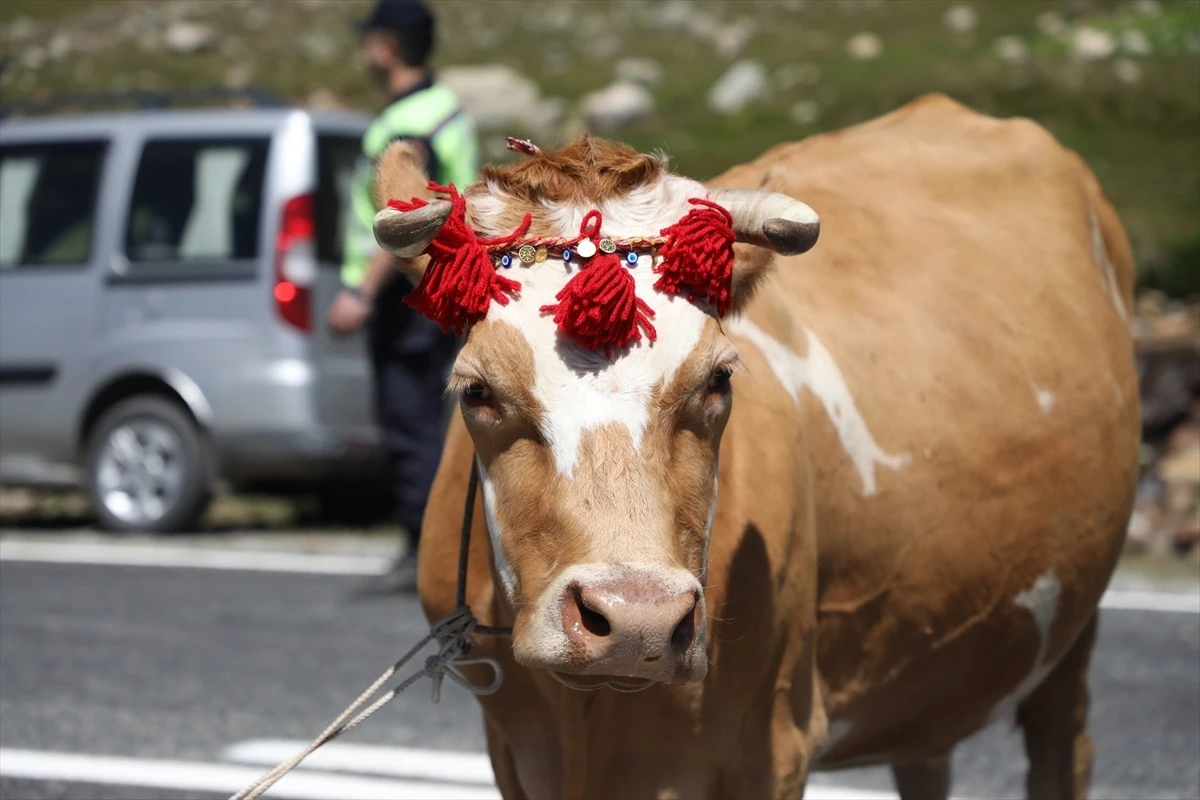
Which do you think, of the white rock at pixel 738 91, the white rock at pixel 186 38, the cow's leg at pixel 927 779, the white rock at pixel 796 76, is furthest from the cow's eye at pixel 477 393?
the white rock at pixel 796 76

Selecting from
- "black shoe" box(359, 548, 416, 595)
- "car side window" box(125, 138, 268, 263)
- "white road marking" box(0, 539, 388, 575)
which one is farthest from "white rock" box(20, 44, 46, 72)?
"white road marking" box(0, 539, 388, 575)

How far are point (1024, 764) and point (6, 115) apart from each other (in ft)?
23.1

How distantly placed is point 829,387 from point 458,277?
1103 mm

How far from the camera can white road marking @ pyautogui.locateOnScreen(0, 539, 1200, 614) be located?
29.6ft

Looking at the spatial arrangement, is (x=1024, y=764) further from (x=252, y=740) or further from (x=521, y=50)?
(x=521, y=50)

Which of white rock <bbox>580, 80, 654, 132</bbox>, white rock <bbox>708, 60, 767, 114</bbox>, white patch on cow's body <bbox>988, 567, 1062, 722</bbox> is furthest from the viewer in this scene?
white rock <bbox>708, 60, 767, 114</bbox>

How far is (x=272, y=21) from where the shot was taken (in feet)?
33.9

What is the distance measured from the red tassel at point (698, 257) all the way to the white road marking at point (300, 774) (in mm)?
2573

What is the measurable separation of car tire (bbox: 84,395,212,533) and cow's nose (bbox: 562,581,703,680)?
7.52 m

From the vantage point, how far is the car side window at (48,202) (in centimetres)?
1005

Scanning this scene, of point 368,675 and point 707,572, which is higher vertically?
point 707,572

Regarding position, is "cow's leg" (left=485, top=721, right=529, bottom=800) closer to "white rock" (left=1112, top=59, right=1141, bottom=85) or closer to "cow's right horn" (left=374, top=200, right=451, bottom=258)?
"cow's right horn" (left=374, top=200, right=451, bottom=258)

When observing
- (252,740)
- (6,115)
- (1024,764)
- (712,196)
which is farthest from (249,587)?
(712,196)

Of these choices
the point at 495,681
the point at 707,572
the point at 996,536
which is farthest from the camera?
the point at 996,536
